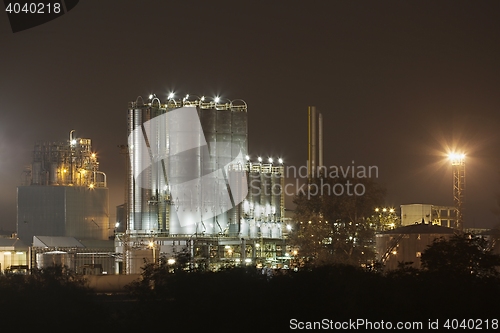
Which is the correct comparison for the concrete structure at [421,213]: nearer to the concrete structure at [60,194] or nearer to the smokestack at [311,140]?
the smokestack at [311,140]

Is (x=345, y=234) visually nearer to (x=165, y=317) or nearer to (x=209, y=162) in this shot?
(x=209, y=162)

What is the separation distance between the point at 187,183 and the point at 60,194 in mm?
18015

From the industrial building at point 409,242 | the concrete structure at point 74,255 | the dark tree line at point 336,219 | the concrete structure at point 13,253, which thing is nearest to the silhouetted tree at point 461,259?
the industrial building at point 409,242

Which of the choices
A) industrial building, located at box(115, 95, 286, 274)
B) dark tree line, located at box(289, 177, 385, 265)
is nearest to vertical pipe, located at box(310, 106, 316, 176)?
dark tree line, located at box(289, 177, 385, 265)

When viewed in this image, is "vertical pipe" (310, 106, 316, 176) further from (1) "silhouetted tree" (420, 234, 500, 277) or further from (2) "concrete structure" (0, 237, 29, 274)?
(1) "silhouetted tree" (420, 234, 500, 277)

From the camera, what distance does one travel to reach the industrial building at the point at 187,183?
67.0 metres

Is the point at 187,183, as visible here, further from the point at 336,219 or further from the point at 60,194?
the point at 60,194

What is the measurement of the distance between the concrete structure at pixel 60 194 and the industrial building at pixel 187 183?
1302 centimetres

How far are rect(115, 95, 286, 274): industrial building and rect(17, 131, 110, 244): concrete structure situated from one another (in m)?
13.0

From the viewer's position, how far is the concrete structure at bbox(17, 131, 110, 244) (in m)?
81.3

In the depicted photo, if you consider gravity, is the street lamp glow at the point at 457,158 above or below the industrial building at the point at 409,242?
above

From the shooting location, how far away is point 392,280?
118 feet

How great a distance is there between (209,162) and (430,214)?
111 feet

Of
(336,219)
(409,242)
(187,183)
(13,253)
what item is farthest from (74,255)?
(409,242)
